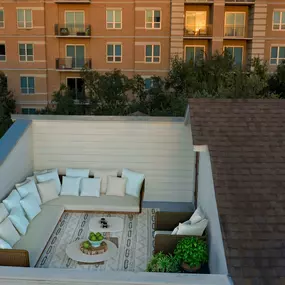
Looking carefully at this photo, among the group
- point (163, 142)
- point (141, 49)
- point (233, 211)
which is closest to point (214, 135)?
point (233, 211)

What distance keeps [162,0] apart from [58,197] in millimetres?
19767

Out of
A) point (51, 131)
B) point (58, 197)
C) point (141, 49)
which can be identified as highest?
point (141, 49)

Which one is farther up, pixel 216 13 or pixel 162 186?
pixel 216 13

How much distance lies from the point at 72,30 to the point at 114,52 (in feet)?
10.9

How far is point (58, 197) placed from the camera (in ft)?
28.0

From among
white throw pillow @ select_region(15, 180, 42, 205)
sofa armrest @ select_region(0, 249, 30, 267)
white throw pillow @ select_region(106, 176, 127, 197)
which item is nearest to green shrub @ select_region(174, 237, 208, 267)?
sofa armrest @ select_region(0, 249, 30, 267)

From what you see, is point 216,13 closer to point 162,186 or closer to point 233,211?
point 162,186

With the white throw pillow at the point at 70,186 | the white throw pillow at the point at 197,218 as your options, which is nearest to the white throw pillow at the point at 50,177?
the white throw pillow at the point at 70,186

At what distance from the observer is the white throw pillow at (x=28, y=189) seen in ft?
25.5

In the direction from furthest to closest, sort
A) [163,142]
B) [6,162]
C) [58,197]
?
[163,142]
[58,197]
[6,162]

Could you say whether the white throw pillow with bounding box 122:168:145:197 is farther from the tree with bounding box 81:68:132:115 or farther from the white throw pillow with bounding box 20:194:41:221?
the tree with bounding box 81:68:132:115

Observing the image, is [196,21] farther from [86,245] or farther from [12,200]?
[86,245]

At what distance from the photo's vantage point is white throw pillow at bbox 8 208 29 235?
657 centimetres

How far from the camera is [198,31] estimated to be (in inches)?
992
